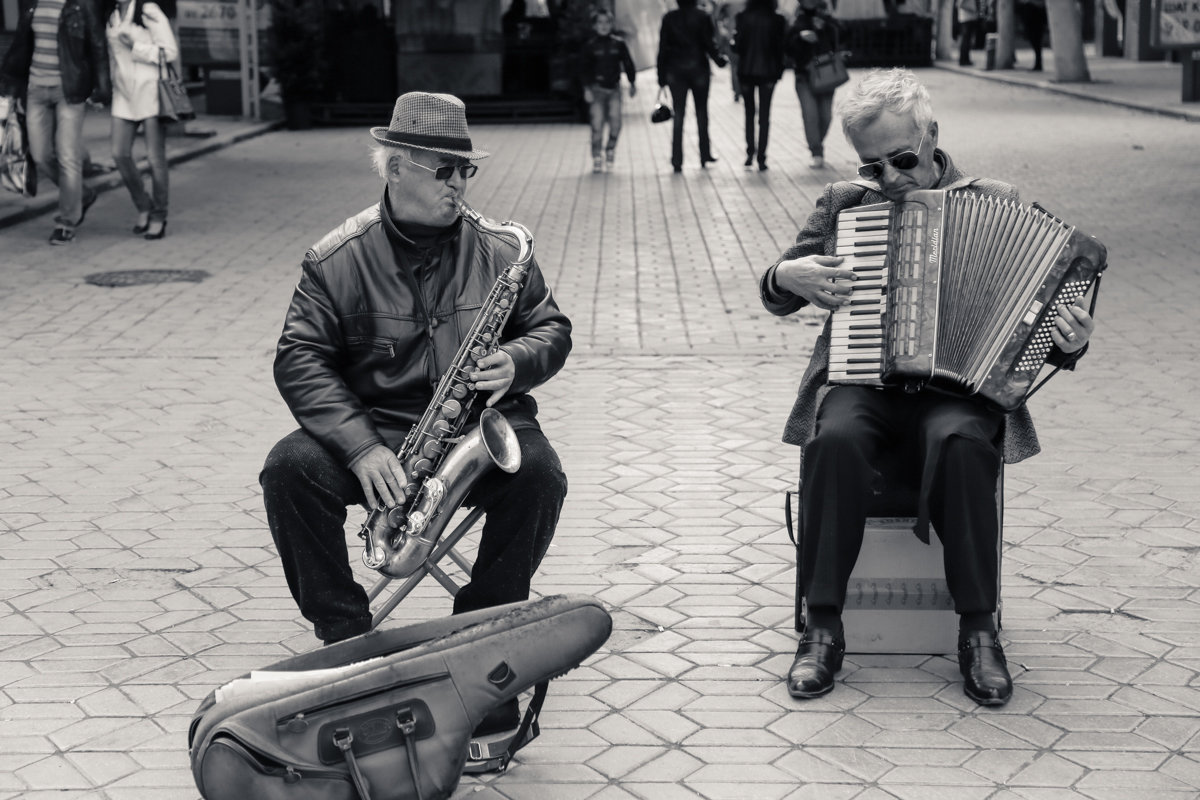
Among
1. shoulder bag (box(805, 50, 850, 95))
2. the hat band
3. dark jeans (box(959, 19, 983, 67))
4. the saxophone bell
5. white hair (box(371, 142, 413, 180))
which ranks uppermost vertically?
dark jeans (box(959, 19, 983, 67))

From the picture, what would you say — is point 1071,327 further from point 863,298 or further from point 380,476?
point 380,476

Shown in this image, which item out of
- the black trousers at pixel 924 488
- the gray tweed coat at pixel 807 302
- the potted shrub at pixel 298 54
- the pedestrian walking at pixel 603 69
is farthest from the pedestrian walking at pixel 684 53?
the black trousers at pixel 924 488

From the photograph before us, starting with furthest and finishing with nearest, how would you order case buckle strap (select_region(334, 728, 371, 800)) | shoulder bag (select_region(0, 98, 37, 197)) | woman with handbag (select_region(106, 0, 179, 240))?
woman with handbag (select_region(106, 0, 179, 240)), shoulder bag (select_region(0, 98, 37, 197)), case buckle strap (select_region(334, 728, 371, 800))

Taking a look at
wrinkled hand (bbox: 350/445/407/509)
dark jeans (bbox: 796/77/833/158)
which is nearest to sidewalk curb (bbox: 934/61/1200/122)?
dark jeans (bbox: 796/77/833/158)

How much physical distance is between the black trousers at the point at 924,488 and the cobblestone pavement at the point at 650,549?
291 mm

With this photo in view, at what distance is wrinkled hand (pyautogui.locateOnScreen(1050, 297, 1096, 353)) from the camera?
3811 millimetres

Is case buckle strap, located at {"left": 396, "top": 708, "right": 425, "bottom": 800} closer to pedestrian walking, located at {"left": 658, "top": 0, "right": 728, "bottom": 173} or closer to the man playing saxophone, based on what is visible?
the man playing saxophone

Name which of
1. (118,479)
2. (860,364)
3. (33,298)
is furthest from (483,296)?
(33,298)

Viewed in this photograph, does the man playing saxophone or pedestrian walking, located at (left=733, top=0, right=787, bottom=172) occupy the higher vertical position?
pedestrian walking, located at (left=733, top=0, right=787, bottom=172)

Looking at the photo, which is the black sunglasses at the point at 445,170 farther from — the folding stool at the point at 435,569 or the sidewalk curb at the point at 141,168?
the sidewalk curb at the point at 141,168

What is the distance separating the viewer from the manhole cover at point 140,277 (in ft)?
31.7

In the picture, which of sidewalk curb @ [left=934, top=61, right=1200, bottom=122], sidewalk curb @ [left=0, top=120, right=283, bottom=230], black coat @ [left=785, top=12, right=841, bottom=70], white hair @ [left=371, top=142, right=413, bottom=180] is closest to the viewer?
white hair @ [left=371, top=142, right=413, bottom=180]

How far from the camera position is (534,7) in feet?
82.3

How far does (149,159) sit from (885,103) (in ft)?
26.9
